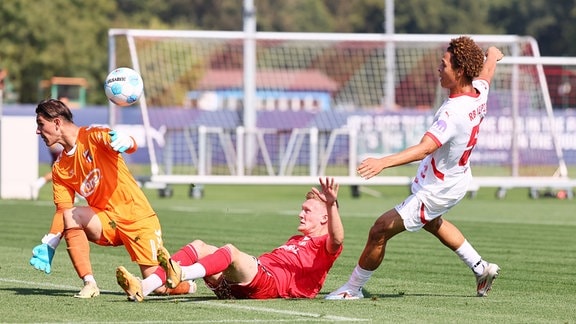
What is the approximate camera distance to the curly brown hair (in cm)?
955

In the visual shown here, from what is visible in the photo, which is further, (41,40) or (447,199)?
(41,40)

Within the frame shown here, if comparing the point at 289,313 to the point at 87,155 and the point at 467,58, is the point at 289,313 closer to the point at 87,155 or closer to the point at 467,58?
the point at 87,155

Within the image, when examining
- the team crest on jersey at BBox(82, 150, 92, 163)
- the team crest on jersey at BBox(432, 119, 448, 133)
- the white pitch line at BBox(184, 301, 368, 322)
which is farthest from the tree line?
the white pitch line at BBox(184, 301, 368, 322)

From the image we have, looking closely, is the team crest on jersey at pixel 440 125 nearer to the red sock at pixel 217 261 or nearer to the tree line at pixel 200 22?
the red sock at pixel 217 261

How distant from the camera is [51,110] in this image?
973 centimetres

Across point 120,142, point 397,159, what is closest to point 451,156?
point 397,159

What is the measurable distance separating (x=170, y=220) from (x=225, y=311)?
1003cm

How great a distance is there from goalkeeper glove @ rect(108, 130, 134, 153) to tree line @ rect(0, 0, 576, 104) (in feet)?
175

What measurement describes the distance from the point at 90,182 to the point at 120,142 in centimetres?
57

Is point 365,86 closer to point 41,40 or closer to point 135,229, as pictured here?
point 135,229

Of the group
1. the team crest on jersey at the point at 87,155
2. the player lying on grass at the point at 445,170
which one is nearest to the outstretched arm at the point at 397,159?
the player lying on grass at the point at 445,170

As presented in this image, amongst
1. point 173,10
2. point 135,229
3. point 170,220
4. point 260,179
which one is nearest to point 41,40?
point 173,10

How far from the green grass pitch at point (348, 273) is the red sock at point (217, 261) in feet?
0.87

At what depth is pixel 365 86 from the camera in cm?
3216
